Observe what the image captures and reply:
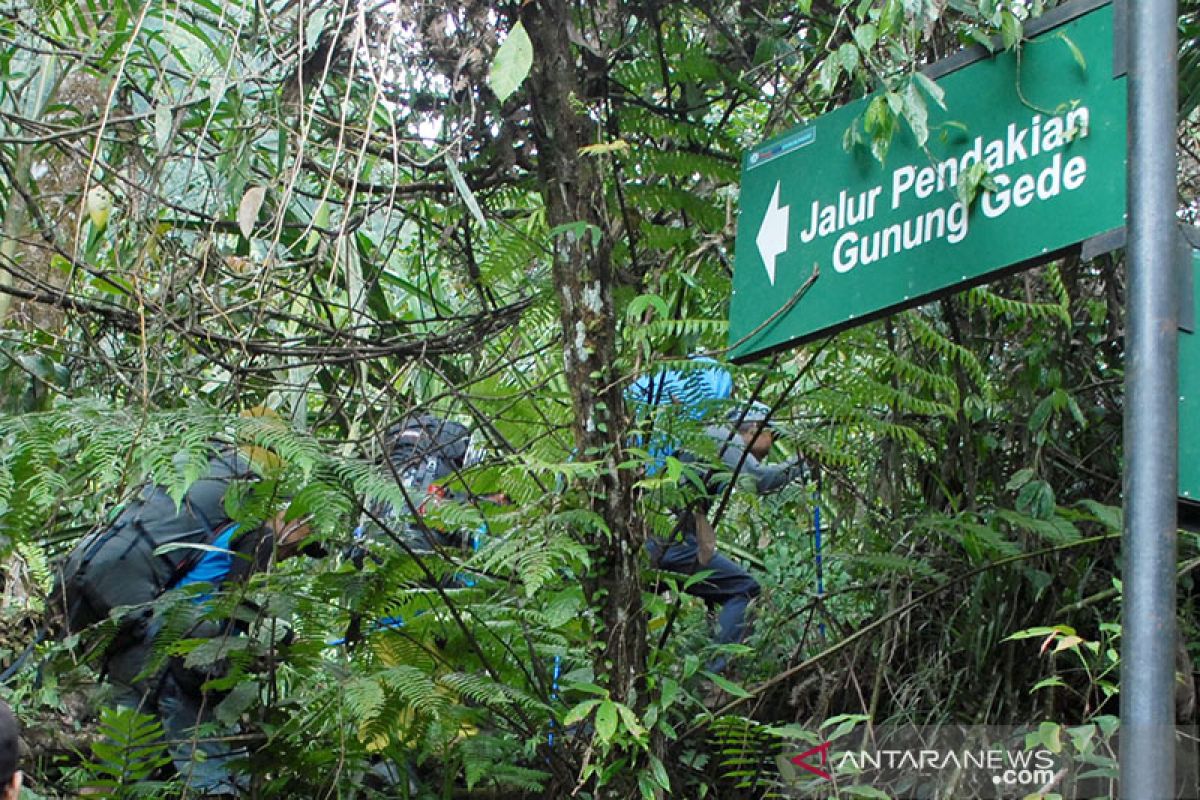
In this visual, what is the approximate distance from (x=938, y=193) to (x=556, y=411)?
141 centimetres

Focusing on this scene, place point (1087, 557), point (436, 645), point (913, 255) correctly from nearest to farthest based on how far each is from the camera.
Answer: point (913, 255) → point (436, 645) → point (1087, 557)

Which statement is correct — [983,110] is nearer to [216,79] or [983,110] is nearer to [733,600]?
[216,79]

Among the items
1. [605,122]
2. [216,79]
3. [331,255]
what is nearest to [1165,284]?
[605,122]

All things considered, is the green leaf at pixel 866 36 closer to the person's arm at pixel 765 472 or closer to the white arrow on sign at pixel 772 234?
the white arrow on sign at pixel 772 234

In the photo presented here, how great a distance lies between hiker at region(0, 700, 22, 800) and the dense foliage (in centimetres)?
59

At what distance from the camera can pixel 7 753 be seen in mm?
2758

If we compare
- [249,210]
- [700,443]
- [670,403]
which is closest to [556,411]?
[670,403]

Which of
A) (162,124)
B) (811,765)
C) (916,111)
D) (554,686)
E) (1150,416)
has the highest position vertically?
(162,124)

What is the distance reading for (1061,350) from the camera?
414 cm

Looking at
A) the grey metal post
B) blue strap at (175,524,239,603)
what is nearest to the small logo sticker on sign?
the grey metal post

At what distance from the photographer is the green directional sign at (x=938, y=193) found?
7.96 feet

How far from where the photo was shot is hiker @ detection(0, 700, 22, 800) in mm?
2748

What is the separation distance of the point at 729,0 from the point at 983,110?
1742 mm

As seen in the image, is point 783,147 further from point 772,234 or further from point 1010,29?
point 1010,29
